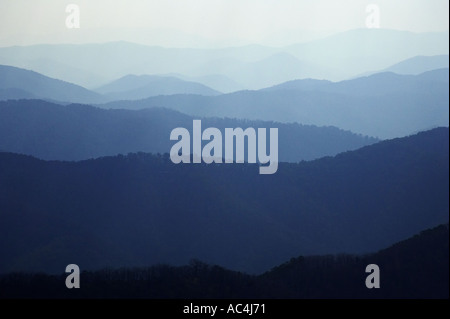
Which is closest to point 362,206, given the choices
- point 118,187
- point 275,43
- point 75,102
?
point 275,43

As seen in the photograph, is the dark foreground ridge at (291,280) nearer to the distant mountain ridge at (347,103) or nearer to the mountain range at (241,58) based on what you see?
the distant mountain ridge at (347,103)

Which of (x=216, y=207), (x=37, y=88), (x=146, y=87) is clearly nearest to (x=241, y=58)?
(x=146, y=87)

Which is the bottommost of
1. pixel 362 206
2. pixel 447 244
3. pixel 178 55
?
pixel 447 244

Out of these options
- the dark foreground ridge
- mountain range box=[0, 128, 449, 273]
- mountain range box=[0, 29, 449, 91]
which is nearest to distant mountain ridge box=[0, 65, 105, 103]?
mountain range box=[0, 29, 449, 91]

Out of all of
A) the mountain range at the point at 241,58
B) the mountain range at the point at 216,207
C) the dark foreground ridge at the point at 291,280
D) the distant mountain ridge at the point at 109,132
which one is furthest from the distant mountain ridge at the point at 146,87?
the dark foreground ridge at the point at 291,280

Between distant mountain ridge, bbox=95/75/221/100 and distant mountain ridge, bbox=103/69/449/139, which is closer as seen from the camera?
distant mountain ridge, bbox=103/69/449/139

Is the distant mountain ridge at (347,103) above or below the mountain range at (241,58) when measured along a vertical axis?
below

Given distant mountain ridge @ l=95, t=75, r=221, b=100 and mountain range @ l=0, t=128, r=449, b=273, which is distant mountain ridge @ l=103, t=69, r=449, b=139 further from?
mountain range @ l=0, t=128, r=449, b=273

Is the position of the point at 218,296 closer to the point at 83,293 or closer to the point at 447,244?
the point at 83,293
